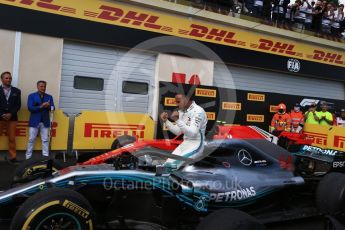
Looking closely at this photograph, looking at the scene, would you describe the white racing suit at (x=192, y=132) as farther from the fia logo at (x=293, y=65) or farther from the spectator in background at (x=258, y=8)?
the fia logo at (x=293, y=65)

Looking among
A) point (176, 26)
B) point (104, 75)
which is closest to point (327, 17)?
point (176, 26)

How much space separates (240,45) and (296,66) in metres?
2.76

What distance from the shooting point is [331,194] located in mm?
4227

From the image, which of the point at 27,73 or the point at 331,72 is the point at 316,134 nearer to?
the point at 331,72

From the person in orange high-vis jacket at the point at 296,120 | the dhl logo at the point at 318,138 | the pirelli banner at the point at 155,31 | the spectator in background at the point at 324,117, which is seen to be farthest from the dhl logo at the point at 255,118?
the pirelli banner at the point at 155,31

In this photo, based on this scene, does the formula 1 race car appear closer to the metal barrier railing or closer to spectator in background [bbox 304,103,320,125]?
spectator in background [bbox 304,103,320,125]

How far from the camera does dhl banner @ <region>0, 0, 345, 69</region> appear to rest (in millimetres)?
9185

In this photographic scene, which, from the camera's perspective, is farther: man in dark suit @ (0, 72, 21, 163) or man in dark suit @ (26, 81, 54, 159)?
man in dark suit @ (26, 81, 54, 159)

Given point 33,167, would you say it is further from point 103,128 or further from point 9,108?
point 103,128

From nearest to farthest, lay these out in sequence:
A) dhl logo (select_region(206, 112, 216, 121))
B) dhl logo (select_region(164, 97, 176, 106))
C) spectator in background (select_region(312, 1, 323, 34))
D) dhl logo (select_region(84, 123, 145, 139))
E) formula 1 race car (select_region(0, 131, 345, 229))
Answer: formula 1 race car (select_region(0, 131, 345, 229)) < dhl logo (select_region(84, 123, 145, 139)) < dhl logo (select_region(164, 97, 176, 106)) < dhl logo (select_region(206, 112, 216, 121)) < spectator in background (select_region(312, 1, 323, 34))

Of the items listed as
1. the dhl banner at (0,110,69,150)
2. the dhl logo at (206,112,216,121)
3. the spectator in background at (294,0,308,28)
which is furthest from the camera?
the spectator in background at (294,0,308,28)

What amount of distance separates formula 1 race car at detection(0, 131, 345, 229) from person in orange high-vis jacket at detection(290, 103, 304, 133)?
6399 mm

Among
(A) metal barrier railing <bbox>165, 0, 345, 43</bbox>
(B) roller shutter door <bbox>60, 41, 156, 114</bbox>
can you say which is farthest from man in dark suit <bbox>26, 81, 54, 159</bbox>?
(A) metal barrier railing <bbox>165, 0, 345, 43</bbox>

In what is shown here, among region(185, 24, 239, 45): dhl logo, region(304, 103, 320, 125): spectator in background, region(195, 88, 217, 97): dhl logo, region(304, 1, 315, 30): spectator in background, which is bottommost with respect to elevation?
region(304, 103, 320, 125): spectator in background
